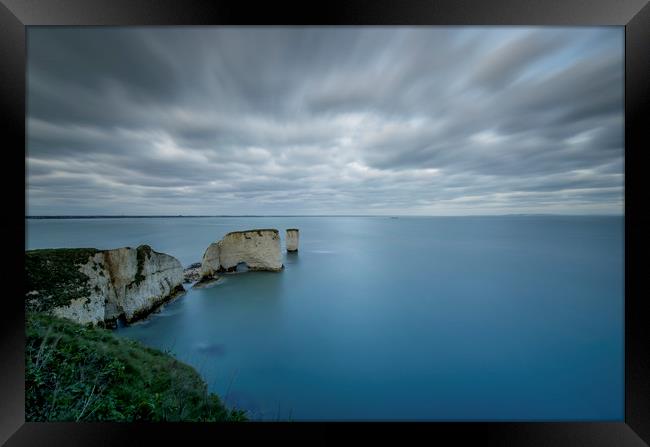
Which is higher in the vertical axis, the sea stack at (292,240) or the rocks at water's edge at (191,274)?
the sea stack at (292,240)

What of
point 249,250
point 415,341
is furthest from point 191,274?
point 415,341

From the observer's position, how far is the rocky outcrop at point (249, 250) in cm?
1123

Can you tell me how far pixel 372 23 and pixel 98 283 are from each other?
276 inches

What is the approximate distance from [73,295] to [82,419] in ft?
13.1

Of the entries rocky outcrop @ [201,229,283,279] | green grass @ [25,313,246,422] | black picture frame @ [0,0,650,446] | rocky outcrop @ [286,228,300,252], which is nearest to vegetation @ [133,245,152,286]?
green grass @ [25,313,246,422]

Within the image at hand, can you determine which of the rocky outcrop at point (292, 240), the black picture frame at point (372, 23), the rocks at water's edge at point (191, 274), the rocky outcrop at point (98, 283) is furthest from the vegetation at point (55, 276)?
the rocky outcrop at point (292, 240)

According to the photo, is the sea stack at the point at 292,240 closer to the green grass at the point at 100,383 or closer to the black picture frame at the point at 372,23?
the green grass at the point at 100,383

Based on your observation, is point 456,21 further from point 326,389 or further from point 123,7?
point 326,389

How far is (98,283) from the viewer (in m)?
4.99

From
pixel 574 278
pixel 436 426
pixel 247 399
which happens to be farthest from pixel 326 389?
pixel 574 278

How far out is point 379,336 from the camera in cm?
544

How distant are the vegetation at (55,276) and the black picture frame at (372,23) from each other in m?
3.46

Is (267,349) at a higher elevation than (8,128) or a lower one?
lower

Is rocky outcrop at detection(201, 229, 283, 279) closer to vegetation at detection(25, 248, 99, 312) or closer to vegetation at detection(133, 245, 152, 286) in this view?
vegetation at detection(133, 245, 152, 286)
